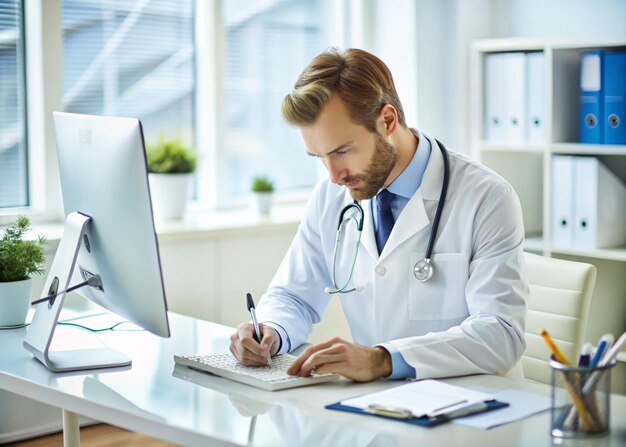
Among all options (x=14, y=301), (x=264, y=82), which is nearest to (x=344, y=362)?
(x=14, y=301)

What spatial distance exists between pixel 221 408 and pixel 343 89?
0.76 metres

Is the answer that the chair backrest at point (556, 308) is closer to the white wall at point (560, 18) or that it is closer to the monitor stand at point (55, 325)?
the monitor stand at point (55, 325)

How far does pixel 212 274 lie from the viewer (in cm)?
328

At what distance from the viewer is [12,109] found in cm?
315

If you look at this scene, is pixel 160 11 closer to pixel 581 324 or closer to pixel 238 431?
pixel 581 324

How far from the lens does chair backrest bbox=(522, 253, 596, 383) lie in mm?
2203

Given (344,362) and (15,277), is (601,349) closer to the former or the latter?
(344,362)

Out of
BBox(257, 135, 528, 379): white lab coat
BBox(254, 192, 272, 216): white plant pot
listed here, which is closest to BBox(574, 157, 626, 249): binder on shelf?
BBox(254, 192, 272, 216): white plant pot

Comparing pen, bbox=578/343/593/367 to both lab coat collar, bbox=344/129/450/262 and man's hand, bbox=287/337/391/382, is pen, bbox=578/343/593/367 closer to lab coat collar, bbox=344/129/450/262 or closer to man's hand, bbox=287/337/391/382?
man's hand, bbox=287/337/391/382

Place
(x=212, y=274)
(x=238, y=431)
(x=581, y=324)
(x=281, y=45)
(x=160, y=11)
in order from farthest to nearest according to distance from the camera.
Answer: (x=281, y=45) < (x=160, y=11) < (x=212, y=274) < (x=581, y=324) < (x=238, y=431)

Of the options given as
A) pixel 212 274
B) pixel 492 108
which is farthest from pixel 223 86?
pixel 492 108

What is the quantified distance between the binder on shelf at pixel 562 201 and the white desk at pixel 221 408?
68.5 inches

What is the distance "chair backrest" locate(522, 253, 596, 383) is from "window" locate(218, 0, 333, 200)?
1.73 metres

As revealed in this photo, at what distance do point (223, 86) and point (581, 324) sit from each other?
6.31 ft
